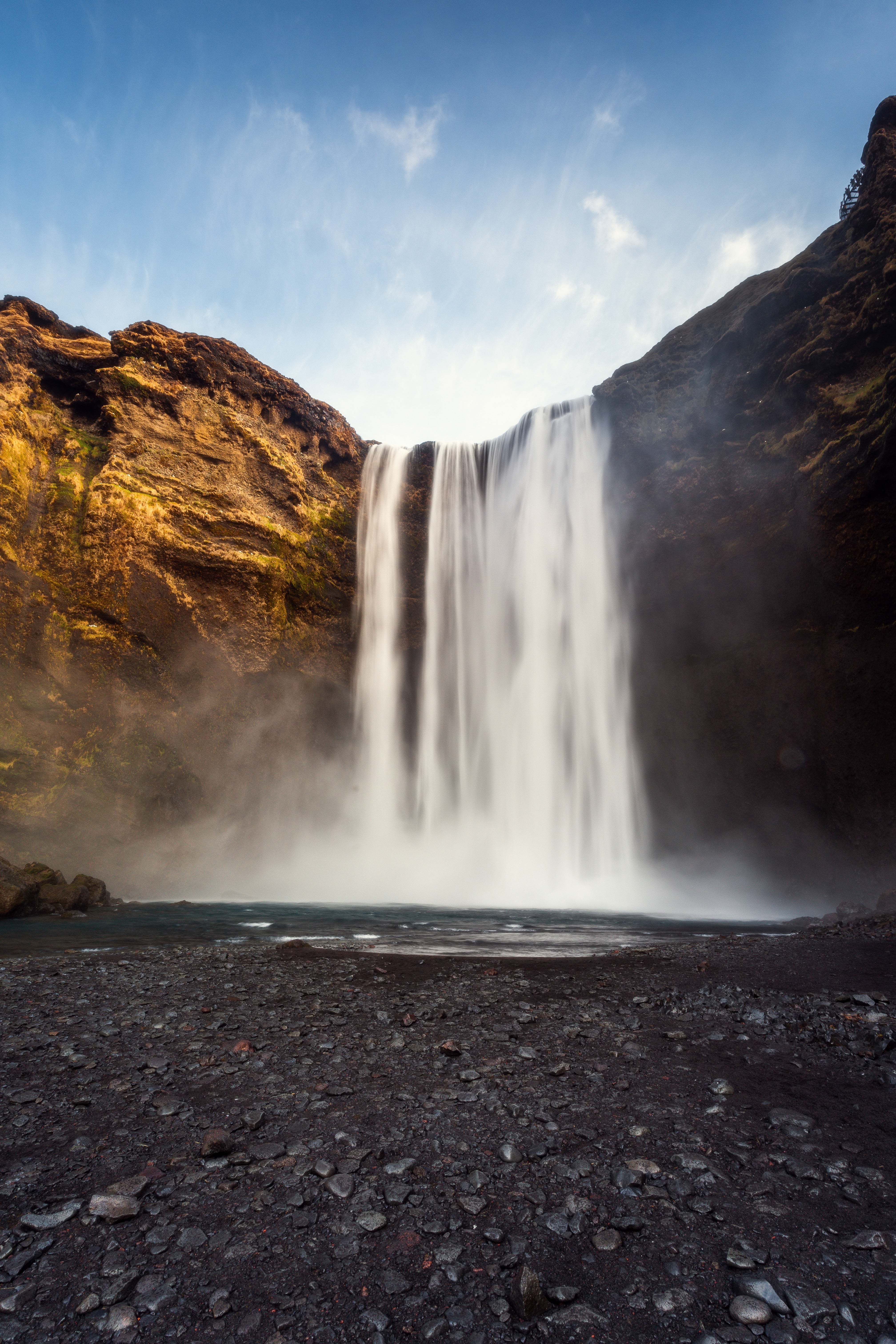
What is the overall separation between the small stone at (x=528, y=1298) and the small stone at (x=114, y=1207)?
5.59ft

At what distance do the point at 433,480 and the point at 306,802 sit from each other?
18.5m

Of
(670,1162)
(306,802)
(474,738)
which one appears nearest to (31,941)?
(670,1162)

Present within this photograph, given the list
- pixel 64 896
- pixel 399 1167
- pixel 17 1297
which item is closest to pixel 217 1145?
pixel 399 1167

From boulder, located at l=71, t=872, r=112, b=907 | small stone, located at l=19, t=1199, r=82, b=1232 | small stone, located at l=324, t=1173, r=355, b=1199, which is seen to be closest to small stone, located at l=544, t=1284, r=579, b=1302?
small stone, located at l=324, t=1173, r=355, b=1199

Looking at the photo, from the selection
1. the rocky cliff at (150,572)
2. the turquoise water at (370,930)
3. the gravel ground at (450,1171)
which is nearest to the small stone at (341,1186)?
the gravel ground at (450,1171)

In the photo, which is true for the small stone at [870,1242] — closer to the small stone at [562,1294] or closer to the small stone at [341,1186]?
the small stone at [562,1294]

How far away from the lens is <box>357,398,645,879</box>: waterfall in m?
26.6

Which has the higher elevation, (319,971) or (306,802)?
(306,802)

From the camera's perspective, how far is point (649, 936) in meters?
12.8

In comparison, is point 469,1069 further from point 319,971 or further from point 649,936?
point 649,936

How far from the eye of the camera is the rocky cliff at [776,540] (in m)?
19.4

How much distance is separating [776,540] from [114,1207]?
25.6 metres

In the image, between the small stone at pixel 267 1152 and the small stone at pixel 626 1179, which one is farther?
the small stone at pixel 267 1152

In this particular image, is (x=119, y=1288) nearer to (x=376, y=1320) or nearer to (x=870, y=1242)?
(x=376, y=1320)
